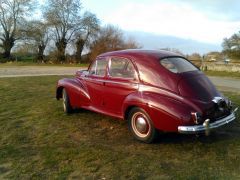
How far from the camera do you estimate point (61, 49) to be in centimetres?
5294

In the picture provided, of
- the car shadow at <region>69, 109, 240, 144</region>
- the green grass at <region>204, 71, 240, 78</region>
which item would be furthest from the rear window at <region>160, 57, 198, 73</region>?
the green grass at <region>204, 71, 240, 78</region>

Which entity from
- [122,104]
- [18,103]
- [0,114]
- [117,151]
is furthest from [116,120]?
[18,103]

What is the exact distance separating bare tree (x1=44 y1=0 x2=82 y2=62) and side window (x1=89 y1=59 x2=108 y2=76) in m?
45.9

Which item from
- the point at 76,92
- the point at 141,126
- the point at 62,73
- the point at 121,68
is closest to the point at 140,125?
the point at 141,126

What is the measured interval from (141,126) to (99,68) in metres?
1.93

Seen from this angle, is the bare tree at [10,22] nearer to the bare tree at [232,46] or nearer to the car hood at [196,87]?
the bare tree at [232,46]

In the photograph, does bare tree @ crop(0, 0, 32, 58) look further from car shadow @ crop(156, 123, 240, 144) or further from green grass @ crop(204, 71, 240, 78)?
car shadow @ crop(156, 123, 240, 144)

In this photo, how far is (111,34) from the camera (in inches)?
2040

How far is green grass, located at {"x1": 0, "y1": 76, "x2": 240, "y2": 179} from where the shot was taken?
15.7 feet

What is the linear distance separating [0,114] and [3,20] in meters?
49.8

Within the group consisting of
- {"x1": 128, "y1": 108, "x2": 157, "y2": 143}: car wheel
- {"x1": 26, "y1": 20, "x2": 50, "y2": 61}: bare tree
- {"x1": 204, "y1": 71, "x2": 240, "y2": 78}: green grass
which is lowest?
{"x1": 128, "y1": 108, "x2": 157, "y2": 143}: car wheel

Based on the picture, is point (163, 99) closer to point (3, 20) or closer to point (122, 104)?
point (122, 104)

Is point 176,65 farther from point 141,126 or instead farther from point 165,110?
point 141,126

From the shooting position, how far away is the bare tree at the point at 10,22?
54406 millimetres
